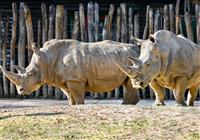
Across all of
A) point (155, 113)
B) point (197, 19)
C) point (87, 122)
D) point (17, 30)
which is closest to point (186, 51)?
point (155, 113)

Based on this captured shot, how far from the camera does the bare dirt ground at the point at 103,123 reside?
6.13 metres

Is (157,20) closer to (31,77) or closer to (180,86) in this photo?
(31,77)

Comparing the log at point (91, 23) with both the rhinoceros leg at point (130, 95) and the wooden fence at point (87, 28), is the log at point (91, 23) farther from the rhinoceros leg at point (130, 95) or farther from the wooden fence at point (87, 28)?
the rhinoceros leg at point (130, 95)

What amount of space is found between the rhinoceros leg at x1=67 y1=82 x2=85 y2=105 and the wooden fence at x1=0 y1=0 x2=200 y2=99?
4445 mm

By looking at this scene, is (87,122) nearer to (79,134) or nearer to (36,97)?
(79,134)

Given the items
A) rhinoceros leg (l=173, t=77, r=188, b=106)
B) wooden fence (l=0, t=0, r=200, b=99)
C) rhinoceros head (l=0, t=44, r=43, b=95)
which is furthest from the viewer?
wooden fence (l=0, t=0, r=200, b=99)

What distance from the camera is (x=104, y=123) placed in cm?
654

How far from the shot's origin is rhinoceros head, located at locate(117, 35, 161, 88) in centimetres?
796

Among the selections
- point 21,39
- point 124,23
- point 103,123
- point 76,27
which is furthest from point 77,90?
point 21,39

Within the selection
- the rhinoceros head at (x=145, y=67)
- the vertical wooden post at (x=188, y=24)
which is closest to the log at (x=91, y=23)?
the vertical wooden post at (x=188, y=24)

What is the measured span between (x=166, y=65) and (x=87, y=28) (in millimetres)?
5883

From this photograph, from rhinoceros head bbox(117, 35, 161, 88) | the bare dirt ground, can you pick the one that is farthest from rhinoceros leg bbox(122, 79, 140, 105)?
the bare dirt ground

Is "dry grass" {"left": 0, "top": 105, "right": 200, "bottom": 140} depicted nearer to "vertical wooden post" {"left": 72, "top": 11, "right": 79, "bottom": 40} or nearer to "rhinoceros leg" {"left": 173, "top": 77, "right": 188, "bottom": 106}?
→ "rhinoceros leg" {"left": 173, "top": 77, "right": 188, "bottom": 106}

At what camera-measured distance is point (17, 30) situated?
14828 mm
